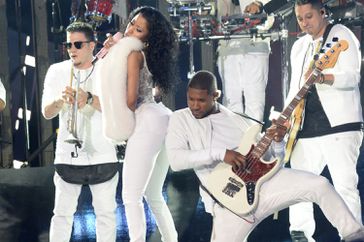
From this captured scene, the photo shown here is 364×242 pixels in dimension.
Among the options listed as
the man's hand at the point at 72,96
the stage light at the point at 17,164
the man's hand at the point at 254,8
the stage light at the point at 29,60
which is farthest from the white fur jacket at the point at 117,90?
the stage light at the point at 29,60

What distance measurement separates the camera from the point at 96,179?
5559mm

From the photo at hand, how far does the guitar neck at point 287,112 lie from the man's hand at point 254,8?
8.02 feet

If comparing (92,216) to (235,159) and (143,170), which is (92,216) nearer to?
(143,170)

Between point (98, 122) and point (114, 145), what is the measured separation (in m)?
0.23

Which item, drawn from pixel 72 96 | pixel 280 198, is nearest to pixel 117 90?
pixel 72 96

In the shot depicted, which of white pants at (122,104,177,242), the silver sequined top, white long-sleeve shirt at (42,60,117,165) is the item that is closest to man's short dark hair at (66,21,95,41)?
white long-sleeve shirt at (42,60,117,165)

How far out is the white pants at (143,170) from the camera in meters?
5.11

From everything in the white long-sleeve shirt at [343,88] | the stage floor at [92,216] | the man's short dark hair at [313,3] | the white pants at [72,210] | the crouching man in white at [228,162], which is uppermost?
the man's short dark hair at [313,3]

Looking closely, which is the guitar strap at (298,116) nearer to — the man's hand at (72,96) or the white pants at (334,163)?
the white pants at (334,163)

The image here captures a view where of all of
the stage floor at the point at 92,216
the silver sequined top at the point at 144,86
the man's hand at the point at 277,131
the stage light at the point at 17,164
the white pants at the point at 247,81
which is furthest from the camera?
the stage light at the point at 17,164

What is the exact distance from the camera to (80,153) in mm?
5539

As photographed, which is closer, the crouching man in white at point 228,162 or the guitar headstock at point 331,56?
the crouching man in white at point 228,162

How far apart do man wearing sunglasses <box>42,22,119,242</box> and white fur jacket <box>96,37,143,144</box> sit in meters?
0.29

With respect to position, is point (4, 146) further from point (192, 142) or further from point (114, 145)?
point (192, 142)
